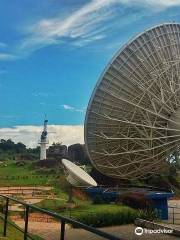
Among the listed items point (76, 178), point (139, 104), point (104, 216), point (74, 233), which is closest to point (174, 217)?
point (76, 178)

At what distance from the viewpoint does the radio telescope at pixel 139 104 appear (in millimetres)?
33656

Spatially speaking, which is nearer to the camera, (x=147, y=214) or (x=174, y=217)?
(x=147, y=214)

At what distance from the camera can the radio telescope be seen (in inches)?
1325

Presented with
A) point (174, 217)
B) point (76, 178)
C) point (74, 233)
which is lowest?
point (174, 217)

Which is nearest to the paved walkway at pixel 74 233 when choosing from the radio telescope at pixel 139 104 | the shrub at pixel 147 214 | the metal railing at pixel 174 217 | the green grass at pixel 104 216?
the green grass at pixel 104 216

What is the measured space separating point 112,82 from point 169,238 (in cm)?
1283

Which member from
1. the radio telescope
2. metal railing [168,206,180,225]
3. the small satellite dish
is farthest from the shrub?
the small satellite dish

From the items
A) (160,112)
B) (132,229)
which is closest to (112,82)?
(160,112)

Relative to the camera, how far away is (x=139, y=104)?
34250 millimetres

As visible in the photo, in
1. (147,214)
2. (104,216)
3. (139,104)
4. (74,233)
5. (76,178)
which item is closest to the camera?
(74,233)

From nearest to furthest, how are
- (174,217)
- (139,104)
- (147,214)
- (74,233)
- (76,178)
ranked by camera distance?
(74,233)
(139,104)
(147,214)
(76,178)
(174,217)

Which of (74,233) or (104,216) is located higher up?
(104,216)

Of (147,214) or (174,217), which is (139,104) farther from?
(174,217)

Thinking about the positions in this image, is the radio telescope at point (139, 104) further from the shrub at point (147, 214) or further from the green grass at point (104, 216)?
the green grass at point (104, 216)
